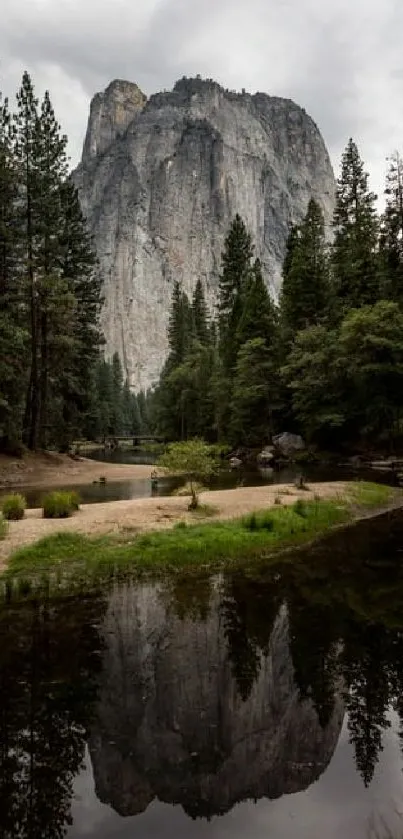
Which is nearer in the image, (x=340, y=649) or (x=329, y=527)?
(x=340, y=649)

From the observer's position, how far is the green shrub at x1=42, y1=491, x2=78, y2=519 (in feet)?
57.0

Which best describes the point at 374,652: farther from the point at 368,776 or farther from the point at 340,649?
the point at 368,776

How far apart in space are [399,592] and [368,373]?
95.0 feet

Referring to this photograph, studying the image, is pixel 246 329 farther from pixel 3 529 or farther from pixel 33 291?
pixel 3 529

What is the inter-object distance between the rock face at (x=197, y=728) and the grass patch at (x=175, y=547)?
3.80 meters

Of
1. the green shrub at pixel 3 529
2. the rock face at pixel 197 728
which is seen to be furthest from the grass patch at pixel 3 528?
the rock face at pixel 197 728

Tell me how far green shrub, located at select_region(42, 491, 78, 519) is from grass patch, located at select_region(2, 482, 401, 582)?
8.97 feet

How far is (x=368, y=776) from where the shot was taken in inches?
231

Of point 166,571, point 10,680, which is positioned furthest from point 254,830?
point 166,571

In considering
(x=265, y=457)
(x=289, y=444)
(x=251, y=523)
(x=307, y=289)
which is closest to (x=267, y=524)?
(x=251, y=523)

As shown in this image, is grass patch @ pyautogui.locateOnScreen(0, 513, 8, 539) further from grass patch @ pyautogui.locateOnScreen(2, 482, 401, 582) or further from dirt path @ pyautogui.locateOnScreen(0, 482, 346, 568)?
grass patch @ pyautogui.locateOnScreen(2, 482, 401, 582)

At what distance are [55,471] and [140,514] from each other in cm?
1727

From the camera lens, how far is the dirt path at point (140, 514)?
599 inches

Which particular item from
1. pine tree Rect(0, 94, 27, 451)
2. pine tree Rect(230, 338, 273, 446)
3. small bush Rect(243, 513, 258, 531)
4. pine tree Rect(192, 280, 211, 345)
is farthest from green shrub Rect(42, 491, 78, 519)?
pine tree Rect(192, 280, 211, 345)
